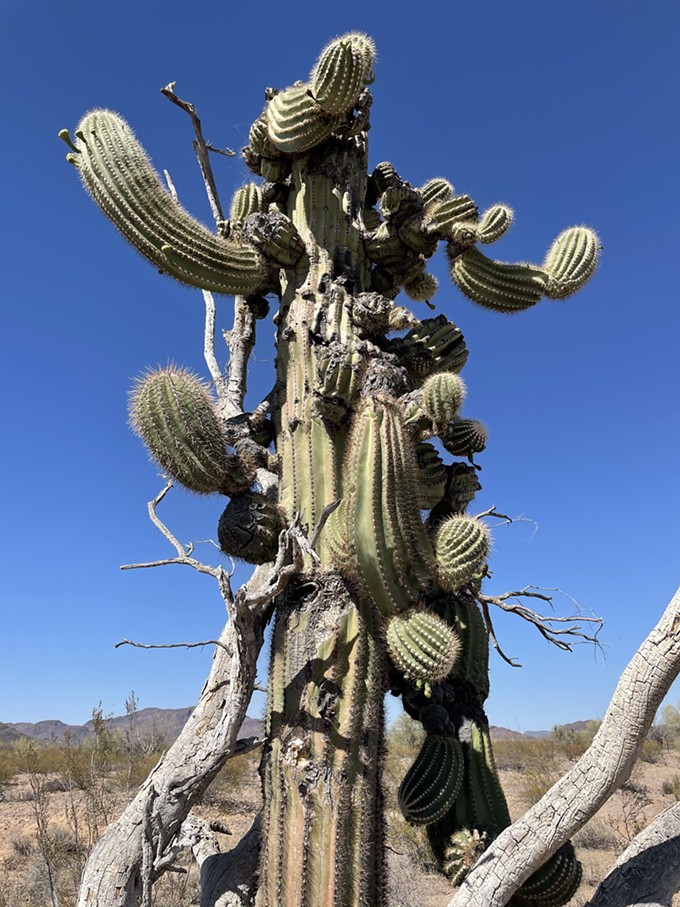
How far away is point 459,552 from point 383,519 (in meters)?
0.42

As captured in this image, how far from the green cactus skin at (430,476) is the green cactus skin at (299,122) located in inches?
69.1

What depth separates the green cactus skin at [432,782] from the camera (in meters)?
2.71

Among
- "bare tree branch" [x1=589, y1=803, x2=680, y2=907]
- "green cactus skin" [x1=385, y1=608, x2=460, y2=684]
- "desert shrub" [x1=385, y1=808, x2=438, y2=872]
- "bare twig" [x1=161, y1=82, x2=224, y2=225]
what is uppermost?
A: "bare twig" [x1=161, y1=82, x2=224, y2=225]

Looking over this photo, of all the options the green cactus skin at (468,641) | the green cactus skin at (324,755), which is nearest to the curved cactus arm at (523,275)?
the green cactus skin at (468,641)

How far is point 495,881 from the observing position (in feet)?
6.66

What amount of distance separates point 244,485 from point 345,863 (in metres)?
1.52

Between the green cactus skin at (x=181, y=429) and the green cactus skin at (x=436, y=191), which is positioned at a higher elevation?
the green cactus skin at (x=436, y=191)

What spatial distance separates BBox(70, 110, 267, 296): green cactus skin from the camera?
3037 mm

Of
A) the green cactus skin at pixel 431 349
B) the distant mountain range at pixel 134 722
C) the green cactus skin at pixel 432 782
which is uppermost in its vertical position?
the green cactus skin at pixel 431 349

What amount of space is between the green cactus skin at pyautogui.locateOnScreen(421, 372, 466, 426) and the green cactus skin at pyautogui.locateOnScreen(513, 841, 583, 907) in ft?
6.16

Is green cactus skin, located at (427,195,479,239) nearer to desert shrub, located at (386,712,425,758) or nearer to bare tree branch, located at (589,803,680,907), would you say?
bare tree branch, located at (589,803,680,907)

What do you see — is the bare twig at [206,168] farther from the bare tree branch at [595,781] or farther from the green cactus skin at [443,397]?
the bare tree branch at [595,781]

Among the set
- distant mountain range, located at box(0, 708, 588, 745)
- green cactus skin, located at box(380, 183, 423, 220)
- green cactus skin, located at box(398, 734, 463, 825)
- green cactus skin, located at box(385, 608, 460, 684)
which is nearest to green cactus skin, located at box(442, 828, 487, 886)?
green cactus skin, located at box(398, 734, 463, 825)

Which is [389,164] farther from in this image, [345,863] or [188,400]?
[345,863]
